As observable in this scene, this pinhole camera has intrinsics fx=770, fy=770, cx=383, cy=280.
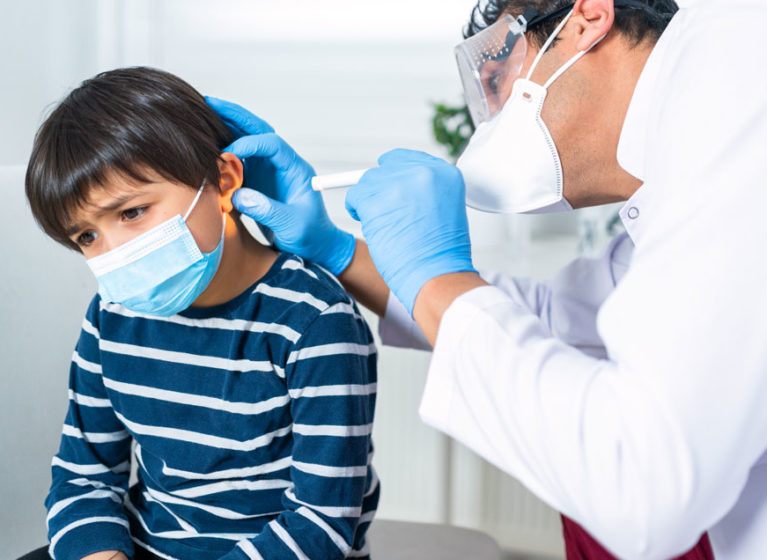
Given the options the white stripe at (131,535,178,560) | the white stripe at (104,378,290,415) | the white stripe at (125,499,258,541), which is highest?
the white stripe at (104,378,290,415)

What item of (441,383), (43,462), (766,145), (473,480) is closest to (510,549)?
(473,480)

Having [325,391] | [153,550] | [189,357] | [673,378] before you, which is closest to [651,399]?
[673,378]

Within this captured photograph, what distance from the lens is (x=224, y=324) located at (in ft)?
3.65

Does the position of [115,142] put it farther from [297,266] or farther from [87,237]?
[297,266]

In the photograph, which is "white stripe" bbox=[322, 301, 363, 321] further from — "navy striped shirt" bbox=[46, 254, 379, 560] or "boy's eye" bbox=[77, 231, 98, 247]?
"boy's eye" bbox=[77, 231, 98, 247]

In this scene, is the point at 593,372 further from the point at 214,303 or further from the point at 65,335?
the point at 65,335

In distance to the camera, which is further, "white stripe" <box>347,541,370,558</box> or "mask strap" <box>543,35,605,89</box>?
"white stripe" <box>347,541,370,558</box>

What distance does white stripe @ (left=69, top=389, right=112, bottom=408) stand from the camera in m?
1.21

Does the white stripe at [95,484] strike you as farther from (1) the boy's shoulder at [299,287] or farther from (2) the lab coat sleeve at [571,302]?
(2) the lab coat sleeve at [571,302]

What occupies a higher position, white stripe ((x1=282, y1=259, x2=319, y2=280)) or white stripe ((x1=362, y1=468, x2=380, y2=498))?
white stripe ((x1=282, y1=259, x2=319, y2=280))

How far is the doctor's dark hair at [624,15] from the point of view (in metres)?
1.03

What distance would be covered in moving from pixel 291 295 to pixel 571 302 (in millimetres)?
563

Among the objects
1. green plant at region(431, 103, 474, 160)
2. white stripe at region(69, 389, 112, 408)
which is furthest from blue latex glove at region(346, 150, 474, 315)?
green plant at region(431, 103, 474, 160)

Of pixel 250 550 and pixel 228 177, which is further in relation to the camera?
pixel 228 177
